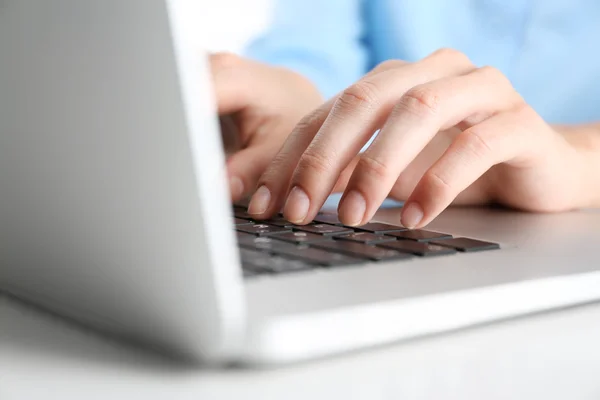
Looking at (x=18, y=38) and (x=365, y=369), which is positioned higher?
(x=18, y=38)

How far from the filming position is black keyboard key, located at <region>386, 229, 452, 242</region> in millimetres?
418

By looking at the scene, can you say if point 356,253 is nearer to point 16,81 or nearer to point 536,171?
point 16,81

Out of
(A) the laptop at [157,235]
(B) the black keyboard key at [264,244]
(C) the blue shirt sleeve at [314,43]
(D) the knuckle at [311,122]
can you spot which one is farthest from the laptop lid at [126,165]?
(C) the blue shirt sleeve at [314,43]

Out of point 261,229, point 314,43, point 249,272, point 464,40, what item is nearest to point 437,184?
point 261,229

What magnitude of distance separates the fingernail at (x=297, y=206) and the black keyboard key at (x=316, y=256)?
125mm

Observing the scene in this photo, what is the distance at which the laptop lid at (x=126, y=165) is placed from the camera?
7.6 inches

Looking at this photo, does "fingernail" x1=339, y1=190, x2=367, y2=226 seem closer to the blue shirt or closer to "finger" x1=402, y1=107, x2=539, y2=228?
"finger" x1=402, y1=107, x2=539, y2=228

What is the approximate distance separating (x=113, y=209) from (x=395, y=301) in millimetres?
103

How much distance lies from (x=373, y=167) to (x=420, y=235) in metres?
0.06

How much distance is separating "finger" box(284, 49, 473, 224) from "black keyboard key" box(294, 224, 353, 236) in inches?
0.7

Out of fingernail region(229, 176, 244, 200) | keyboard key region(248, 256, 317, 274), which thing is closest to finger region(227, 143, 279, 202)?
fingernail region(229, 176, 244, 200)

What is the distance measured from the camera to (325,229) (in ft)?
1.48

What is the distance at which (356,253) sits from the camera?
1.12ft

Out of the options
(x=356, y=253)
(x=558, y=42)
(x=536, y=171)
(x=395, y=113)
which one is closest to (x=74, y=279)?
(x=356, y=253)
